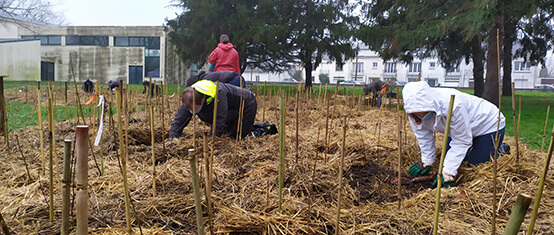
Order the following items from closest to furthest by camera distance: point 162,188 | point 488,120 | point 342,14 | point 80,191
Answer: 1. point 80,191
2. point 162,188
3. point 488,120
4. point 342,14

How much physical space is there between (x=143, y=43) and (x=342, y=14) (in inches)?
630

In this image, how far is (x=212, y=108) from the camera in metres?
2.98

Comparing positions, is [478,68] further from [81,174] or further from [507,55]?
[81,174]

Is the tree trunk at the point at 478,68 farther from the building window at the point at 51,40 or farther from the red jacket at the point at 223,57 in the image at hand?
the building window at the point at 51,40

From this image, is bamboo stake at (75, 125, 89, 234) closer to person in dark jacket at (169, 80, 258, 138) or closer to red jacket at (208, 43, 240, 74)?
person in dark jacket at (169, 80, 258, 138)

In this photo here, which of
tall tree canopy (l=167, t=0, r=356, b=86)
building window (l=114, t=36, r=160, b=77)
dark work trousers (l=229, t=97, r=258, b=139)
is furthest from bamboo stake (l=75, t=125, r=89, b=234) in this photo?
→ building window (l=114, t=36, r=160, b=77)

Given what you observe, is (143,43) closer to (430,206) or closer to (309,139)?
(309,139)

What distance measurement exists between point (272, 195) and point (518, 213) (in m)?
1.26

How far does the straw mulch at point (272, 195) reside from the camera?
1414 millimetres

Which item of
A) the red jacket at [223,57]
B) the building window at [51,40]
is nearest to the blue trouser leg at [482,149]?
the red jacket at [223,57]

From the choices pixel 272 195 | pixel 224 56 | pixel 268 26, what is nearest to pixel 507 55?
pixel 268 26

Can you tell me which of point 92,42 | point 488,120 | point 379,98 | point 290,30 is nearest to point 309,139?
point 488,120

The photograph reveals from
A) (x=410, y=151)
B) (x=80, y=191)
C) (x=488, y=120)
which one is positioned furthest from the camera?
(x=410, y=151)

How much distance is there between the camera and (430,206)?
1697 millimetres
